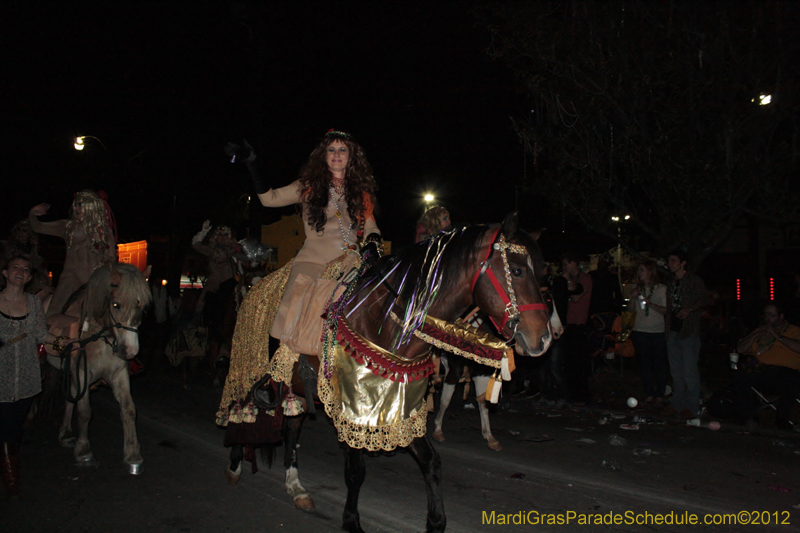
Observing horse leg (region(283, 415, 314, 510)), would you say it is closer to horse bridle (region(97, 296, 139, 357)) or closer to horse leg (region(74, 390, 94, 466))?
horse bridle (region(97, 296, 139, 357))

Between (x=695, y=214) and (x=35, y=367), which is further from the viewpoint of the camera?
(x=695, y=214)

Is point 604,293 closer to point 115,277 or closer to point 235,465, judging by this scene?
point 235,465

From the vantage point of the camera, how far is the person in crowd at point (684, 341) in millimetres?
8398

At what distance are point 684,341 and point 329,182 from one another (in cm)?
652

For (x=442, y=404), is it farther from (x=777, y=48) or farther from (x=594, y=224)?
(x=777, y=48)

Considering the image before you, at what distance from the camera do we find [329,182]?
448 cm

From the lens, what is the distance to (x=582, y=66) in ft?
34.3

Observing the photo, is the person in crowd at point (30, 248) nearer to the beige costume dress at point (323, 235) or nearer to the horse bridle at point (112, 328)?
the horse bridle at point (112, 328)

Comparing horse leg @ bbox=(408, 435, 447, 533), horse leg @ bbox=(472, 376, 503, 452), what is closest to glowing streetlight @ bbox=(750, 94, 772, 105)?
horse leg @ bbox=(472, 376, 503, 452)

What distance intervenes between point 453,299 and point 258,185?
1710 mm

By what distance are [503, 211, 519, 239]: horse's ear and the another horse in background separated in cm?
396

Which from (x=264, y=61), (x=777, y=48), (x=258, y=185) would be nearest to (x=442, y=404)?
(x=258, y=185)

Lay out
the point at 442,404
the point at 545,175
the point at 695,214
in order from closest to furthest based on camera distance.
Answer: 1. the point at 442,404
2. the point at 695,214
3. the point at 545,175

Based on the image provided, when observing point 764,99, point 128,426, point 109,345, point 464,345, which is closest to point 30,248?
point 109,345
